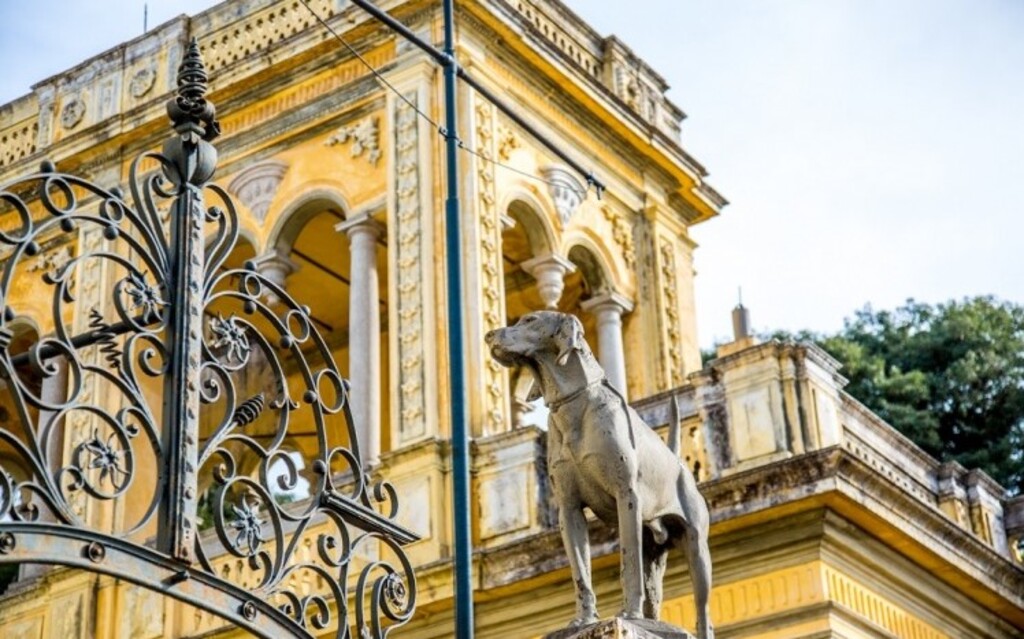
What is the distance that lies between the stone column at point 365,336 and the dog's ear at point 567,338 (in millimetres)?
9788

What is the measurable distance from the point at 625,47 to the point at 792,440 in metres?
8.09

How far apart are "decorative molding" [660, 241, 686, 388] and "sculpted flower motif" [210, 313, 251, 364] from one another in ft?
43.3

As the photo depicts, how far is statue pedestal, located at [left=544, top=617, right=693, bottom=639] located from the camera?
7.80 metres

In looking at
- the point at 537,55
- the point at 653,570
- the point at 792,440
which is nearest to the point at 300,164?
the point at 537,55

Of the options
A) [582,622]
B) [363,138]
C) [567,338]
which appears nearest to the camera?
[582,622]

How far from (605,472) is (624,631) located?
1.19 m

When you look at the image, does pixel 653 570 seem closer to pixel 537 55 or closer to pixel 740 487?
pixel 740 487

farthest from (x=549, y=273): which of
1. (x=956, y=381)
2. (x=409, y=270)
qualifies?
(x=956, y=381)

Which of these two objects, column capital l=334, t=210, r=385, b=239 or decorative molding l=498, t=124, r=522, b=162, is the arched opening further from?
decorative molding l=498, t=124, r=522, b=162

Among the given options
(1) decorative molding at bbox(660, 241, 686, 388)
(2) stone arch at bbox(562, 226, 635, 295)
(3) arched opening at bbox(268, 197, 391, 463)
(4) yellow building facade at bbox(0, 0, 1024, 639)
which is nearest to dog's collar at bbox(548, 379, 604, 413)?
(4) yellow building facade at bbox(0, 0, 1024, 639)

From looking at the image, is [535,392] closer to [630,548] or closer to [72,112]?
[630,548]

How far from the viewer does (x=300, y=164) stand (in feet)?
68.9

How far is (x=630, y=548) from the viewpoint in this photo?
872 centimetres

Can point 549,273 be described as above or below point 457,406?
above
